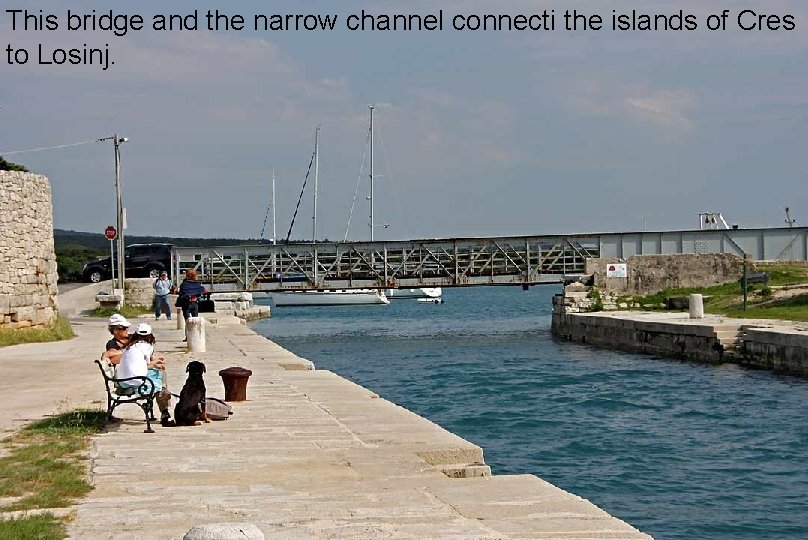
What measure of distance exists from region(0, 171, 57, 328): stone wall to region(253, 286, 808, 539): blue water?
318 inches

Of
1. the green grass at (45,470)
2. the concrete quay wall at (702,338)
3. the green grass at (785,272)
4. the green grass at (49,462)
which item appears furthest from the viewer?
the green grass at (785,272)

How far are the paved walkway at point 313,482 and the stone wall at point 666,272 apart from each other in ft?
113

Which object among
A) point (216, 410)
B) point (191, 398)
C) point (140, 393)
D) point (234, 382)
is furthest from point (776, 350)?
point (140, 393)

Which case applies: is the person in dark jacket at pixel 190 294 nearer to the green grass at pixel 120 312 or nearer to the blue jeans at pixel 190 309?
the blue jeans at pixel 190 309

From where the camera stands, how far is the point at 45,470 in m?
9.67

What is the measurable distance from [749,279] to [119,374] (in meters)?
31.6

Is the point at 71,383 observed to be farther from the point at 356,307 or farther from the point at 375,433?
the point at 356,307

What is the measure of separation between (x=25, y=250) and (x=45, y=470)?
17020 millimetres

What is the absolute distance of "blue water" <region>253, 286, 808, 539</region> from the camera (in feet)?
44.7

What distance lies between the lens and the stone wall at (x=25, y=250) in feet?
82.4

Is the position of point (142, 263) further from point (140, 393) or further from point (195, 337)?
point (140, 393)

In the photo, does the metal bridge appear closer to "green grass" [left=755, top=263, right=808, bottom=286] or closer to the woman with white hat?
"green grass" [left=755, top=263, right=808, bottom=286]

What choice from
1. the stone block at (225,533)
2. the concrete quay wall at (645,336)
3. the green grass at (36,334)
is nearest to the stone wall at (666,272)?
the concrete quay wall at (645,336)

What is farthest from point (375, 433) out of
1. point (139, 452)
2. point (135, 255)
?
point (135, 255)
